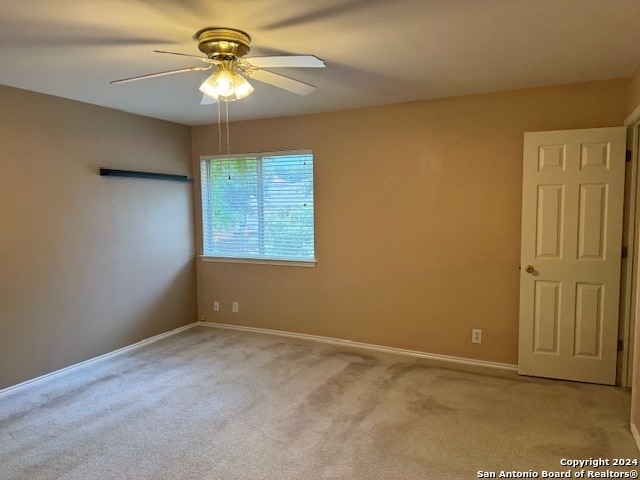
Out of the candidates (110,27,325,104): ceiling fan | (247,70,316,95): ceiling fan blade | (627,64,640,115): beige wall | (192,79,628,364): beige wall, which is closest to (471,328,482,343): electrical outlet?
(192,79,628,364): beige wall

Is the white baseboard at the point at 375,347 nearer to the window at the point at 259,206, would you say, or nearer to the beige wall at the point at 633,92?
the window at the point at 259,206

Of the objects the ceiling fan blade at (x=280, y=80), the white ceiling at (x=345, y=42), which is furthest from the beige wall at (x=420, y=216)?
the ceiling fan blade at (x=280, y=80)

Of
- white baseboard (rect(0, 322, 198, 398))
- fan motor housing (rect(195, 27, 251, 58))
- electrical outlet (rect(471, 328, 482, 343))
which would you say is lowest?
white baseboard (rect(0, 322, 198, 398))

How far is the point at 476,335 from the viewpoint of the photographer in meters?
3.82

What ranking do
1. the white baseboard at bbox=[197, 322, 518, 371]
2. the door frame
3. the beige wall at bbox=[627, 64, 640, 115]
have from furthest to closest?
1. the white baseboard at bbox=[197, 322, 518, 371]
2. the door frame
3. the beige wall at bbox=[627, 64, 640, 115]

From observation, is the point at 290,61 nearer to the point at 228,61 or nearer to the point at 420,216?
the point at 228,61

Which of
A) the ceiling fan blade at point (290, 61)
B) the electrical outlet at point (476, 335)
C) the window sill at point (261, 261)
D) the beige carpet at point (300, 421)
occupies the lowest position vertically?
the beige carpet at point (300, 421)

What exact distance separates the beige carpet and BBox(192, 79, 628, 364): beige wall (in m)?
0.48

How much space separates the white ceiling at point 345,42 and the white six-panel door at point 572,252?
565mm

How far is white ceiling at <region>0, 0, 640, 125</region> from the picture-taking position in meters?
2.04

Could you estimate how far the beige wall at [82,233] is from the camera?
336cm

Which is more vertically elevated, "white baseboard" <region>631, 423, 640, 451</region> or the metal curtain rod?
the metal curtain rod

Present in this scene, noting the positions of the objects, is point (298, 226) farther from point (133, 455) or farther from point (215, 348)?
point (133, 455)

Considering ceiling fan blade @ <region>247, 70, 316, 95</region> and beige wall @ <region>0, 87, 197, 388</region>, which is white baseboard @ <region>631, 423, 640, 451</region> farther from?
beige wall @ <region>0, 87, 197, 388</region>
